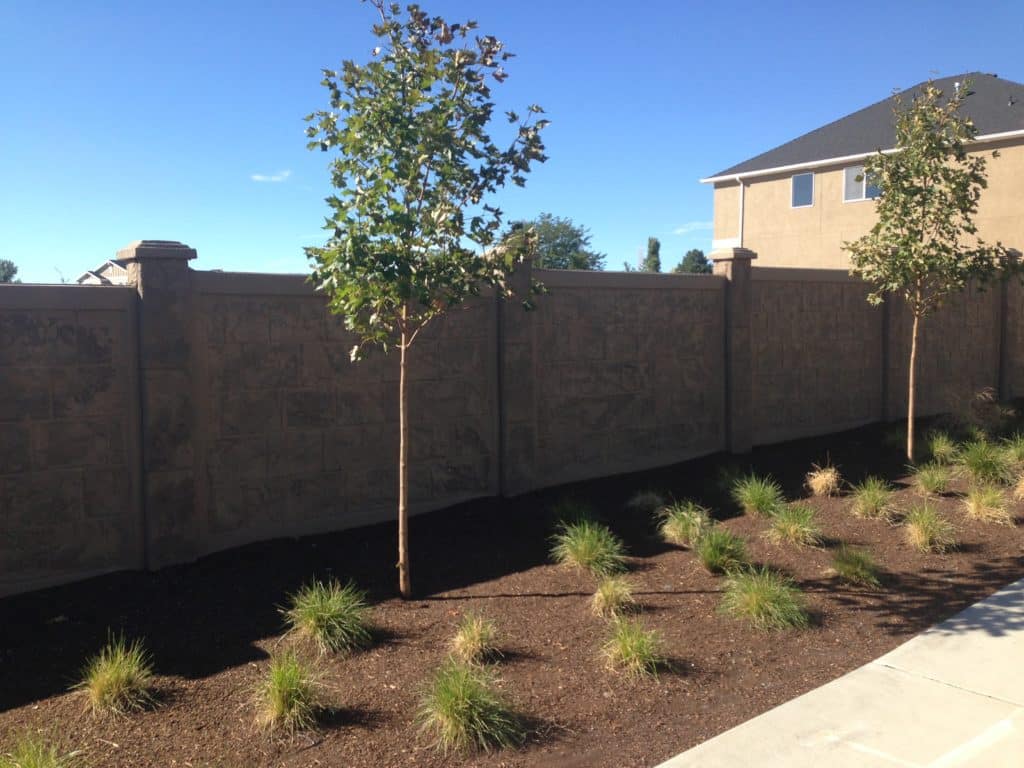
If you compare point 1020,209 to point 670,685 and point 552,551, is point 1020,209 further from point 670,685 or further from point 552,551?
point 670,685

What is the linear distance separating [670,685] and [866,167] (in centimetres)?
772

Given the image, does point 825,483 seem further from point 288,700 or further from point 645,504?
point 288,700

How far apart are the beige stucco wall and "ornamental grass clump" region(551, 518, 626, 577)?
19.4 metres

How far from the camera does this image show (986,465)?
1005 cm

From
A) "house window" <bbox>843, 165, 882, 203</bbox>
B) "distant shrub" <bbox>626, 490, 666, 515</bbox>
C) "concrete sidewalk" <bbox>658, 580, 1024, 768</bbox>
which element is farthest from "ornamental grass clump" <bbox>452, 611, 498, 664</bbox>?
"house window" <bbox>843, 165, 882, 203</bbox>

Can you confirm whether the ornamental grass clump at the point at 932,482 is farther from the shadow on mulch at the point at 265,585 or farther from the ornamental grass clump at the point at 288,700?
the ornamental grass clump at the point at 288,700

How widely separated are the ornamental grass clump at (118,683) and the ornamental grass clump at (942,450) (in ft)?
30.1

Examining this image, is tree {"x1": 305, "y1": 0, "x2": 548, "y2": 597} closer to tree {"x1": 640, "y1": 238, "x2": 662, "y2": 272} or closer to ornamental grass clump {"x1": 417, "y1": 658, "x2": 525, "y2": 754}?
ornamental grass clump {"x1": 417, "y1": 658, "x2": 525, "y2": 754}

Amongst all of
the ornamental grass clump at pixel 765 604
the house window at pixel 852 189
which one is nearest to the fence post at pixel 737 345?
the ornamental grass clump at pixel 765 604

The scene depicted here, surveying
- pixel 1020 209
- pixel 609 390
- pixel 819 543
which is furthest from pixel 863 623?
pixel 1020 209

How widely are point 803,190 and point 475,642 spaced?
2503cm

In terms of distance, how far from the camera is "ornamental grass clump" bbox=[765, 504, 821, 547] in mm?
7840

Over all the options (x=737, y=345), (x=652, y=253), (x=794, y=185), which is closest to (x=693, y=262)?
(x=652, y=253)

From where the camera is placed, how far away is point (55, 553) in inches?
255
